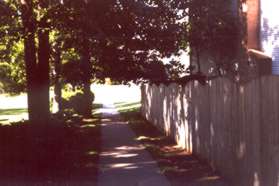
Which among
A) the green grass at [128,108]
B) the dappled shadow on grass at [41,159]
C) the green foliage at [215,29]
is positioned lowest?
the green grass at [128,108]

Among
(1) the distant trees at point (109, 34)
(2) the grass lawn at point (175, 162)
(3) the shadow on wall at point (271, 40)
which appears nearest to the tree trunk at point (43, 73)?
(1) the distant trees at point (109, 34)

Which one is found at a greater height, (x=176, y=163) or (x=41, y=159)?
(x=41, y=159)

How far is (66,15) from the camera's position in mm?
14422

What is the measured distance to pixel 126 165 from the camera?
11.5 m

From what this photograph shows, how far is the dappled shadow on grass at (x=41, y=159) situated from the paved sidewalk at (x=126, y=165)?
0.27 meters

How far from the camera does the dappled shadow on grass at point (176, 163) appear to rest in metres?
9.82

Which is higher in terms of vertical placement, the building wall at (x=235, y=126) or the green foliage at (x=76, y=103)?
the building wall at (x=235, y=126)

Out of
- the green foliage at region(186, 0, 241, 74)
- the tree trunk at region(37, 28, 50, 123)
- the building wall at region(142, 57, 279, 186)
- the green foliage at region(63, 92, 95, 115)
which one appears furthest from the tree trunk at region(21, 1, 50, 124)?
the green foliage at region(63, 92, 95, 115)

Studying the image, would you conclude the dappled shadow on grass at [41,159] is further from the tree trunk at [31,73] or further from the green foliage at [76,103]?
the green foliage at [76,103]

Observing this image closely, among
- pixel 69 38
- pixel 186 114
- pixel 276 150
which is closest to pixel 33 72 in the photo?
pixel 69 38

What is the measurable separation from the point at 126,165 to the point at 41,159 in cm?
200

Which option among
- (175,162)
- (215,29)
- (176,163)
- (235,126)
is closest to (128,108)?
(215,29)

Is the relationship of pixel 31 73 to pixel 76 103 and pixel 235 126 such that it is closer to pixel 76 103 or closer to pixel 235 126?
pixel 235 126

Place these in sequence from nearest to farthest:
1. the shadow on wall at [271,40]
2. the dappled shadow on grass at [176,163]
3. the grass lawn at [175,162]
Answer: the dappled shadow on grass at [176,163]
the grass lawn at [175,162]
the shadow on wall at [271,40]
